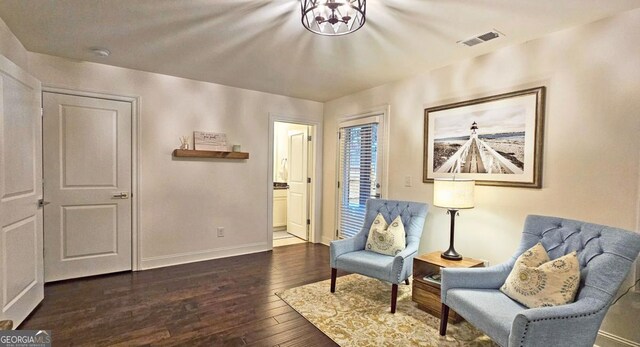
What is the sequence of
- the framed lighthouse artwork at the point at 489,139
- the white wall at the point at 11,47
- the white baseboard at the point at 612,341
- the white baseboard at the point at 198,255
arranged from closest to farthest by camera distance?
the white baseboard at the point at 612,341, the white wall at the point at 11,47, the framed lighthouse artwork at the point at 489,139, the white baseboard at the point at 198,255

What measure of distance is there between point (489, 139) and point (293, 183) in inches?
138

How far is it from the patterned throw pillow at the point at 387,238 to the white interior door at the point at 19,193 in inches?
114

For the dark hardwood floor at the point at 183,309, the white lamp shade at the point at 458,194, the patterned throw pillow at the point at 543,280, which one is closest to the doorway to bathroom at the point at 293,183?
the dark hardwood floor at the point at 183,309

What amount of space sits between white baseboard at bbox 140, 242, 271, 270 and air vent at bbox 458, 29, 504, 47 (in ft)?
11.8

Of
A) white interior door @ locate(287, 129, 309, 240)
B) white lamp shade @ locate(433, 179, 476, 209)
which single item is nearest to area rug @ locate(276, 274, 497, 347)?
white lamp shade @ locate(433, 179, 476, 209)

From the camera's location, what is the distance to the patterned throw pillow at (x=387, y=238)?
298 cm

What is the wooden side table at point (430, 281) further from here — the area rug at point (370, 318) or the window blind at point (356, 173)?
the window blind at point (356, 173)

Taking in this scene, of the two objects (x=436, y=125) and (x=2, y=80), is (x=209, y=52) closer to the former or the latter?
(x=2, y=80)

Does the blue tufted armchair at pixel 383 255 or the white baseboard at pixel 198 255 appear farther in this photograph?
the white baseboard at pixel 198 255

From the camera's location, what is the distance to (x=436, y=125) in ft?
10.8

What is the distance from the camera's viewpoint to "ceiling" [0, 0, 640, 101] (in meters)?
2.06

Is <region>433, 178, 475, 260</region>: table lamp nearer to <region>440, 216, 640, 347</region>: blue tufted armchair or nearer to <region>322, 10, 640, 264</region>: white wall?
<region>322, 10, 640, 264</region>: white wall

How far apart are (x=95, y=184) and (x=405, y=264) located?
11.1ft

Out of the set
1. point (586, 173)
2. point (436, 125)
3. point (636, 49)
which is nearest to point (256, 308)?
point (436, 125)
